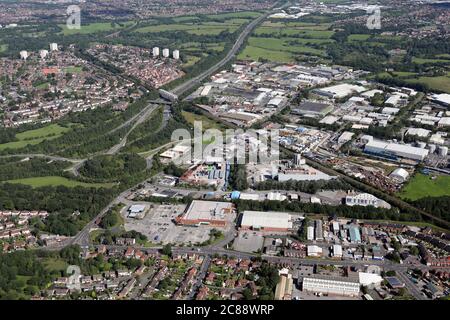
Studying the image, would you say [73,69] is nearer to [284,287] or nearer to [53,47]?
[53,47]

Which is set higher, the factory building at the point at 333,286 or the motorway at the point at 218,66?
the motorway at the point at 218,66

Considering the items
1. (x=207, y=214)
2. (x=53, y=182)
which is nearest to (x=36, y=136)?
(x=53, y=182)

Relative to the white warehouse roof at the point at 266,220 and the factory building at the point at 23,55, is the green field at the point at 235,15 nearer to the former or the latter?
the factory building at the point at 23,55

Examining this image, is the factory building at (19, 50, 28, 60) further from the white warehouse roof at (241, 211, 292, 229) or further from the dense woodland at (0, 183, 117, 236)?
the white warehouse roof at (241, 211, 292, 229)

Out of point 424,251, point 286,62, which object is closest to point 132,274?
point 424,251

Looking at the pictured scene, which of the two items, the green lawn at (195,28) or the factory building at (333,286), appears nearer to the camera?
the factory building at (333,286)

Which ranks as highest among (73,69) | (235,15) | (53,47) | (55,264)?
(235,15)

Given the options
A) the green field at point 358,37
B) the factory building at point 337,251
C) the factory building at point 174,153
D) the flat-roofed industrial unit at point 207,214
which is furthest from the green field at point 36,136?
the green field at point 358,37
